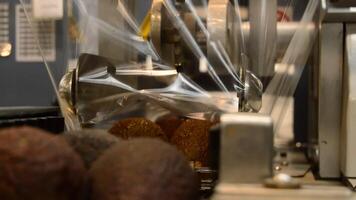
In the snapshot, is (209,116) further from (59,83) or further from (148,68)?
(59,83)

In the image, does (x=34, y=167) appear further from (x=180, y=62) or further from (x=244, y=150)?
(x=180, y=62)

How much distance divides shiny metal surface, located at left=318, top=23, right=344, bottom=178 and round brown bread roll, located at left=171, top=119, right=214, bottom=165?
184 mm

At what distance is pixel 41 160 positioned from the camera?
0.35 meters

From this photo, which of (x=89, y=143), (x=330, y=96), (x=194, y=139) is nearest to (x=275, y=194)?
(x=89, y=143)

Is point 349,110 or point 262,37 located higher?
point 262,37

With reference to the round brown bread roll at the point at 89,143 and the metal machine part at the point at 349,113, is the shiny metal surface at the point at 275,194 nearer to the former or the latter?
the round brown bread roll at the point at 89,143

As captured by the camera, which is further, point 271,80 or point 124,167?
point 271,80

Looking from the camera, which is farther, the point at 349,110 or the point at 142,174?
the point at 349,110

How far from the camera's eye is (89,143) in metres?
0.44

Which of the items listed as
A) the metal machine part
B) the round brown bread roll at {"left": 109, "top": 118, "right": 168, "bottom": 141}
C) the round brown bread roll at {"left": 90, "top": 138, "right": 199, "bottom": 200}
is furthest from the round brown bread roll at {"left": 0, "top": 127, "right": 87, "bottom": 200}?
the metal machine part

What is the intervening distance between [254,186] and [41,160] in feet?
0.54

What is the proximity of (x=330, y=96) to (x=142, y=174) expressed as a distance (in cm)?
45

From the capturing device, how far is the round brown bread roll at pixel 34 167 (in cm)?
34

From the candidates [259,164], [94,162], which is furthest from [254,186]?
[94,162]
